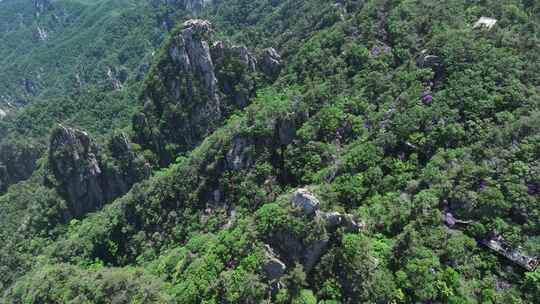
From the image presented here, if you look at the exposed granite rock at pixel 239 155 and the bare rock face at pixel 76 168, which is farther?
the bare rock face at pixel 76 168

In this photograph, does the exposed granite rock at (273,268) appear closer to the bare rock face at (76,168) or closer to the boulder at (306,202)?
the boulder at (306,202)

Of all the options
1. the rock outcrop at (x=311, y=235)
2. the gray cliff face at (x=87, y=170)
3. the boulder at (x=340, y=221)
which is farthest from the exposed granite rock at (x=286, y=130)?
the gray cliff face at (x=87, y=170)

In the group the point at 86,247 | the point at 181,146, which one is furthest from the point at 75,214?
the point at 181,146

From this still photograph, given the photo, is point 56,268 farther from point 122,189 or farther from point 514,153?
point 514,153

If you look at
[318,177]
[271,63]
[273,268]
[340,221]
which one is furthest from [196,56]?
[273,268]

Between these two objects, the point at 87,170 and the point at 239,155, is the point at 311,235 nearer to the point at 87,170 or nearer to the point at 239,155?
the point at 239,155
